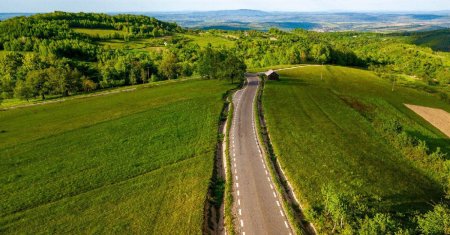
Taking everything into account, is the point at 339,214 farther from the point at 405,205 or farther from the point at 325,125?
the point at 325,125

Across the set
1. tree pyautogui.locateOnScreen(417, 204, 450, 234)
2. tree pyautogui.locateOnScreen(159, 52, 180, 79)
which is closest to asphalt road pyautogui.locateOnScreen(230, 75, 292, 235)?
tree pyautogui.locateOnScreen(417, 204, 450, 234)

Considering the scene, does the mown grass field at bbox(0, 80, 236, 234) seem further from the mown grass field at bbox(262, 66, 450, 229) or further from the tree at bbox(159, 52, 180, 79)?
the tree at bbox(159, 52, 180, 79)

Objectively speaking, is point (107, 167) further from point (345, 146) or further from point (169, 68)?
point (169, 68)

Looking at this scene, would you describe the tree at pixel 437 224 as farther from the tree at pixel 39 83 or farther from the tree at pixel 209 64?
the tree at pixel 39 83

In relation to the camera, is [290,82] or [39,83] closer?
[39,83]

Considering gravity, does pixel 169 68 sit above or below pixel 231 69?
below

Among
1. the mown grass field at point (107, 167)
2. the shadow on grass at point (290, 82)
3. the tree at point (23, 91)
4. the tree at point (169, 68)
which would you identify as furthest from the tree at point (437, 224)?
the tree at point (169, 68)

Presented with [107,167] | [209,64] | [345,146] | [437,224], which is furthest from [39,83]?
[437,224]
